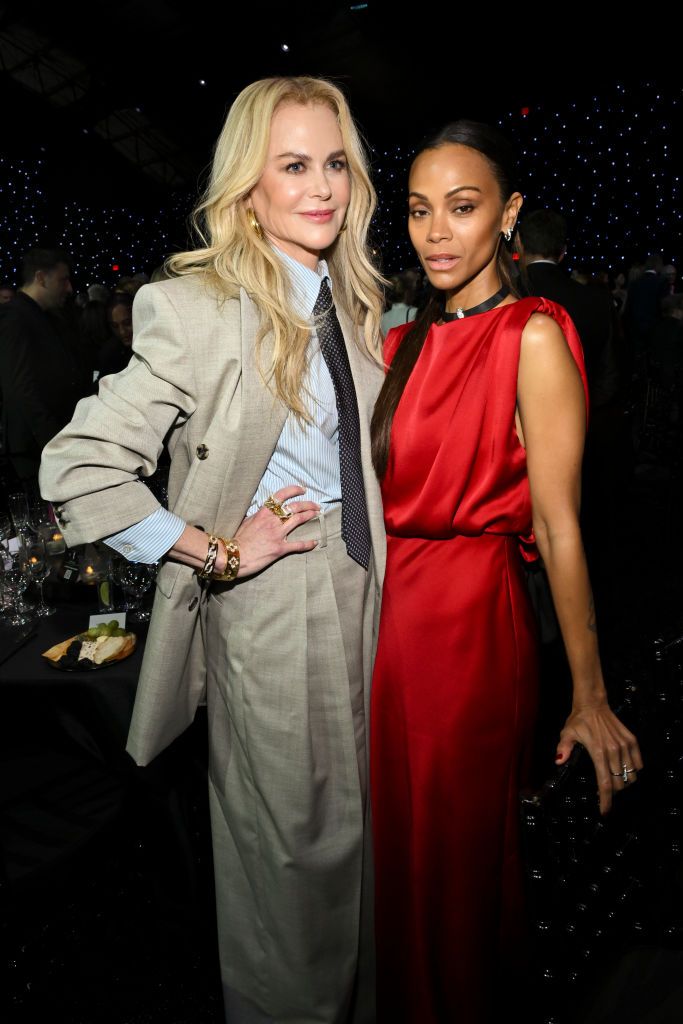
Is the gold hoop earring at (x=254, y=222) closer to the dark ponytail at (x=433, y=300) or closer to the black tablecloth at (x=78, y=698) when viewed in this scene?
the dark ponytail at (x=433, y=300)

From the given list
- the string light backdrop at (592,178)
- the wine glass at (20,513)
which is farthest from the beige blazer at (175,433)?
the string light backdrop at (592,178)

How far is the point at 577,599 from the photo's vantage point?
1366 millimetres

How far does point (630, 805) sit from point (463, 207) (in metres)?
1.15

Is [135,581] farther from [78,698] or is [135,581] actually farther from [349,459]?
[349,459]

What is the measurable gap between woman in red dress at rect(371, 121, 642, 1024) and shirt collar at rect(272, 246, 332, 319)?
235 mm

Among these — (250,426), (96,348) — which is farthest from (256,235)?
(96,348)

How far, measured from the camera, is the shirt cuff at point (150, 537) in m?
1.32

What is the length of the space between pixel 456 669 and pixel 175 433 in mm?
751

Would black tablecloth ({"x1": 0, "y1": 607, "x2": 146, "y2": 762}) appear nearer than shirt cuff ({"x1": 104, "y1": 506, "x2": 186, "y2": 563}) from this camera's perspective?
No

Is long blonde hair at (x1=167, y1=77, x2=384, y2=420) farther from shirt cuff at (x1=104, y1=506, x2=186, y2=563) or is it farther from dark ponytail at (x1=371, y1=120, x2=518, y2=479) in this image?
shirt cuff at (x1=104, y1=506, x2=186, y2=563)

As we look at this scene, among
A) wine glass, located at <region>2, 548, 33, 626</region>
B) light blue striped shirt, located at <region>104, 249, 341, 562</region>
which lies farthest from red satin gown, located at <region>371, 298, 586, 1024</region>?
wine glass, located at <region>2, 548, 33, 626</region>

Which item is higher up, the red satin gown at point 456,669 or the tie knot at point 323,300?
the tie knot at point 323,300

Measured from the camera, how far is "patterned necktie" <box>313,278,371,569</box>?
4.80ft

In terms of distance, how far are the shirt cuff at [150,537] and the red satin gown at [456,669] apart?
47 centimetres
